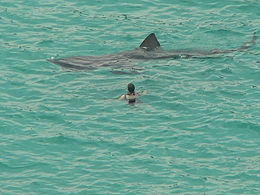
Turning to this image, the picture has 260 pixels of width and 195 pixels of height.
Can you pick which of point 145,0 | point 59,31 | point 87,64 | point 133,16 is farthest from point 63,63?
point 145,0

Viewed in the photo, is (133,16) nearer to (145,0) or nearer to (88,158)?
(145,0)

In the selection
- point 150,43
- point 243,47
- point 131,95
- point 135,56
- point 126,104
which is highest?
point 150,43

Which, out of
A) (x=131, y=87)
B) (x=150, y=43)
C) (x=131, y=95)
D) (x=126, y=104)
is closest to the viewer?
(x=131, y=87)

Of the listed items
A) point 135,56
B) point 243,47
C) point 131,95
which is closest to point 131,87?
point 131,95

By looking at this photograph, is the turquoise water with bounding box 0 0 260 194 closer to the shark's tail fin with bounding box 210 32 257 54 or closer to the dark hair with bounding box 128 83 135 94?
the shark's tail fin with bounding box 210 32 257 54

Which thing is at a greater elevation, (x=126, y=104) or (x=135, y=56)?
(x=135, y=56)

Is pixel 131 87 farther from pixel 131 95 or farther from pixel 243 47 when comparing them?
pixel 243 47

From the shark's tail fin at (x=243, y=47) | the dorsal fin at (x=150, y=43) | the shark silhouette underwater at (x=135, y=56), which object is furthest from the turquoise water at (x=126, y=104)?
the dorsal fin at (x=150, y=43)

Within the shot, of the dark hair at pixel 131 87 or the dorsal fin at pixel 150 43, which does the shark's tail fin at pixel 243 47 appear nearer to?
the dorsal fin at pixel 150 43
